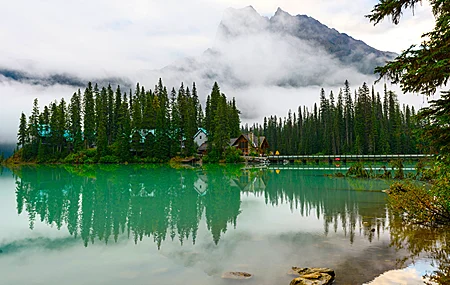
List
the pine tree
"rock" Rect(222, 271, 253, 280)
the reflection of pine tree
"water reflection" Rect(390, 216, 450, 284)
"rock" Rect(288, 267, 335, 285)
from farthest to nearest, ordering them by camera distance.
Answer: the pine tree < the reflection of pine tree < "rock" Rect(222, 271, 253, 280) < "water reflection" Rect(390, 216, 450, 284) < "rock" Rect(288, 267, 335, 285)

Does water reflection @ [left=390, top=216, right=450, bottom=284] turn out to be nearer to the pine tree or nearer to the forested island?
the forested island

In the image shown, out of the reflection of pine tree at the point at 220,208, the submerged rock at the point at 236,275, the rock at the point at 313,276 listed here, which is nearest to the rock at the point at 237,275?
the submerged rock at the point at 236,275

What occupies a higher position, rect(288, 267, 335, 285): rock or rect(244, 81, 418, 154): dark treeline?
rect(244, 81, 418, 154): dark treeline

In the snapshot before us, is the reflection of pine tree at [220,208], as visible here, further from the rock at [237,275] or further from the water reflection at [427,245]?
the water reflection at [427,245]

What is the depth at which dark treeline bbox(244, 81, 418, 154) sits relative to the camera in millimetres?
72438

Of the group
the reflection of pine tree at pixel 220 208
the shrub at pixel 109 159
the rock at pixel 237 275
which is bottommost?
the rock at pixel 237 275

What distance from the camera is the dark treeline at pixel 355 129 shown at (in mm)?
72438

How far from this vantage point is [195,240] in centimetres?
1125

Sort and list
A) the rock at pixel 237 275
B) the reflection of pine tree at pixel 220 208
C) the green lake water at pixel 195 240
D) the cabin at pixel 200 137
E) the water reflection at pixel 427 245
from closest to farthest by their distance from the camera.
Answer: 1. the water reflection at pixel 427 245
2. the rock at pixel 237 275
3. the green lake water at pixel 195 240
4. the reflection of pine tree at pixel 220 208
5. the cabin at pixel 200 137

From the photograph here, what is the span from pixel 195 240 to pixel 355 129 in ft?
229

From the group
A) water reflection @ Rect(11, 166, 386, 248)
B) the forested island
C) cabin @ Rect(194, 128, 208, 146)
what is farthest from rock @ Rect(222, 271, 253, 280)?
cabin @ Rect(194, 128, 208, 146)

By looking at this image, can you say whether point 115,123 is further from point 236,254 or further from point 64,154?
point 236,254

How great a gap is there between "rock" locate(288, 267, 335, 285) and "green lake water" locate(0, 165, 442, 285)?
1.03 ft

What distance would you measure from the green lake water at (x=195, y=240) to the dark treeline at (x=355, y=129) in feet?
173
